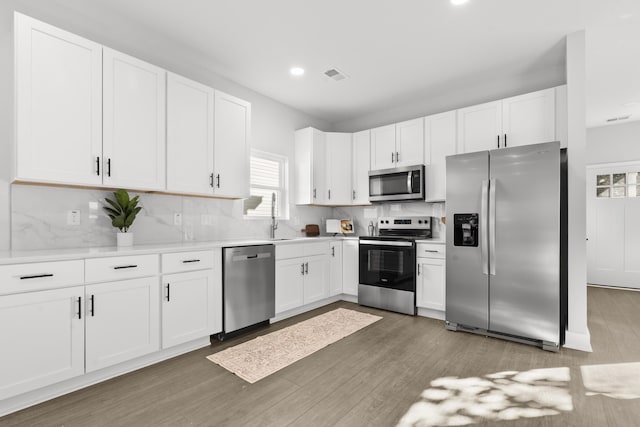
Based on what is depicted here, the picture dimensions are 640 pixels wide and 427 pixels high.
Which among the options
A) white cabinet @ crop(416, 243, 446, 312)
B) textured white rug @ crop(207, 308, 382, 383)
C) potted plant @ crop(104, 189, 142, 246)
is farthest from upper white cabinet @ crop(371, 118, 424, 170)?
potted plant @ crop(104, 189, 142, 246)

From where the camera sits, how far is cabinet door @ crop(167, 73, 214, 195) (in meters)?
2.91

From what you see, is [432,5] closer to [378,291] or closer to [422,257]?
[422,257]

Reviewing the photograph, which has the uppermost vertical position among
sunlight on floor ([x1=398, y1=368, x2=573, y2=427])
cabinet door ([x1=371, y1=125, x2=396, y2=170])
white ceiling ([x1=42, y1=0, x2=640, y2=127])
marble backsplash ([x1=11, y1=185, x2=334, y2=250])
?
white ceiling ([x1=42, y1=0, x2=640, y2=127])

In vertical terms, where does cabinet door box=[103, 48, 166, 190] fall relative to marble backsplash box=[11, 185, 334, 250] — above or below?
above

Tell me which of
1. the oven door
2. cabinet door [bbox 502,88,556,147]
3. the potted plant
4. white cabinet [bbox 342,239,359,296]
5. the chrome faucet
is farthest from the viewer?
white cabinet [bbox 342,239,359,296]

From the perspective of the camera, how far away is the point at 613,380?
7.55ft

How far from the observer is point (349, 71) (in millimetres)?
3639

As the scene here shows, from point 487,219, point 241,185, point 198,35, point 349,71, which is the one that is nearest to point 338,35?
point 349,71

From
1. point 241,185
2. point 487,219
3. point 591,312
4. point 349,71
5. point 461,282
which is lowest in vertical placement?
point 591,312

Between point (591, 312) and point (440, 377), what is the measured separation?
309 cm

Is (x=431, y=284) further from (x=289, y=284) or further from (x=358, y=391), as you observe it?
(x=358, y=391)

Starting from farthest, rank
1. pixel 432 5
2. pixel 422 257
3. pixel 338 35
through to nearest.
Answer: pixel 422 257, pixel 338 35, pixel 432 5

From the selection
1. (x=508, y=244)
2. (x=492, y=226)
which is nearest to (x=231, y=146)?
(x=492, y=226)

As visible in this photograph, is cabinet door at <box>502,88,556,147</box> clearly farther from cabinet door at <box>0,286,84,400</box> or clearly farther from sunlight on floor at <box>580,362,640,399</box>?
cabinet door at <box>0,286,84,400</box>
